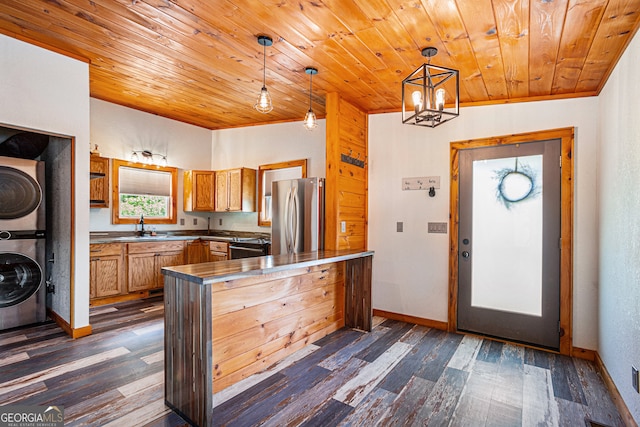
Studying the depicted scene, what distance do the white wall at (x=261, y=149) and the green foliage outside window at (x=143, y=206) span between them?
931mm

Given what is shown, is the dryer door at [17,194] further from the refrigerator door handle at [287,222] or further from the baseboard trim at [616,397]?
the baseboard trim at [616,397]

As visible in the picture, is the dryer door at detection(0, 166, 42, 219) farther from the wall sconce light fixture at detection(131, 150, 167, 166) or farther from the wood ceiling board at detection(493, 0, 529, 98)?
the wood ceiling board at detection(493, 0, 529, 98)

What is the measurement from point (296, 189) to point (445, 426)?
2.86 metres

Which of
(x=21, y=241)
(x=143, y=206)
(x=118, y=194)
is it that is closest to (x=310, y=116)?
(x=21, y=241)

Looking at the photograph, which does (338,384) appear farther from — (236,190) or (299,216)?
(236,190)

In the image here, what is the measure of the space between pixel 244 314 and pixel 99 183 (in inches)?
140

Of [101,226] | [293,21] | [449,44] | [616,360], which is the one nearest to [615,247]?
[616,360]

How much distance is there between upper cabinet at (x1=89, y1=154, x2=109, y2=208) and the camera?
4621mm

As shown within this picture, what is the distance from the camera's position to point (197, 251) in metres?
5.47

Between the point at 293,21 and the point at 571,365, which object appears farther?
the point at 571,365

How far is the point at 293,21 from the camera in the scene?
2.41 m

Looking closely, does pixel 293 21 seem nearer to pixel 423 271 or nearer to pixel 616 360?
pixel 423 271

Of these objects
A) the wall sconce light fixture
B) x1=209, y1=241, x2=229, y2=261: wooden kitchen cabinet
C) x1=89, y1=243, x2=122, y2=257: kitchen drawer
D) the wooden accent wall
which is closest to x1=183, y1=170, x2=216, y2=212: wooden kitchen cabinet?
the wall sconce light fixture

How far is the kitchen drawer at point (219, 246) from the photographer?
5230 millimetres
